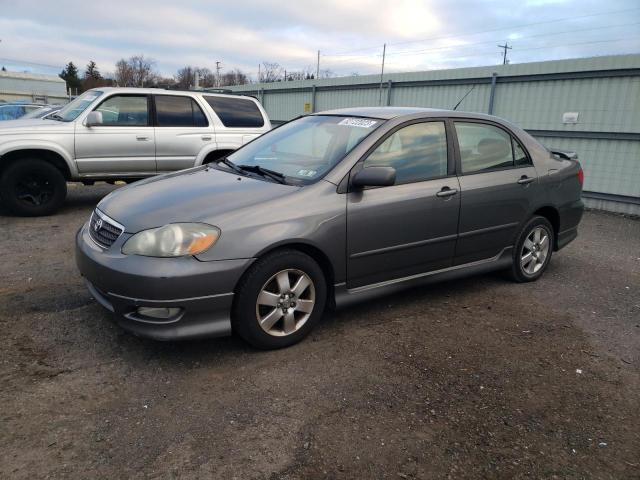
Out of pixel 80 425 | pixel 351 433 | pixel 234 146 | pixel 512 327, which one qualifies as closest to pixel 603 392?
pixel 512 327

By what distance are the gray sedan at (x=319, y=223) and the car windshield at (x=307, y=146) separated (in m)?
0.02

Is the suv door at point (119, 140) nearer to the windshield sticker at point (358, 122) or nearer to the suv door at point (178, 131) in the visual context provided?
the suv door at point (178, 131)

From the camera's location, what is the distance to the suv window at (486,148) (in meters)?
4.34

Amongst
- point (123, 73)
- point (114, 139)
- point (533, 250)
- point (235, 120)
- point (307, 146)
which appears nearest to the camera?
point (307, 146)

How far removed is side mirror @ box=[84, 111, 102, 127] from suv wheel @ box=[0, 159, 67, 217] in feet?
2.60

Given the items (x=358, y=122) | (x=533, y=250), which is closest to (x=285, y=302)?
(x=358, y=122)

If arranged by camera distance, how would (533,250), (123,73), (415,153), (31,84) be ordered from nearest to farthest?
(415,153) → (533,250) → (31,84) → (123,73)

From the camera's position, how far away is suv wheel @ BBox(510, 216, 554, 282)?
4828 millimetres

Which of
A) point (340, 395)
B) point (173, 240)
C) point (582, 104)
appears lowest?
point (340, 395)

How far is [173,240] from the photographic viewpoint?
304 cm

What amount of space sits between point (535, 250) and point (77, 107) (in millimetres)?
6703

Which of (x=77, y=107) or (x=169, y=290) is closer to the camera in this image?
(x=169, y=290)

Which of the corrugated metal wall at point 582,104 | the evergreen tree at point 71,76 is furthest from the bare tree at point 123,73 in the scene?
the corrugated metal wall at point 582,104

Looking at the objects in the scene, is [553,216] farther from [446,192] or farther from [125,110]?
[125,110]
